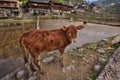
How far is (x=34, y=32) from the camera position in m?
6.83

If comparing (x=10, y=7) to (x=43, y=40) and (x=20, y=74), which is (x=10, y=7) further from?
(x=43, y=40)

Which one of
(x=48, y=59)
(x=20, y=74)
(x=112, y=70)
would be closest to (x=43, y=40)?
(x=48, y=59)

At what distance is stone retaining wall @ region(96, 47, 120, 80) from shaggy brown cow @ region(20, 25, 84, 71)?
165 cm

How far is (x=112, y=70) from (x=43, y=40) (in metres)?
2.97

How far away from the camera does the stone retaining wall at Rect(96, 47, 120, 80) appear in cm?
641

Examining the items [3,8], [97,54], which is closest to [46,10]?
[3,8]

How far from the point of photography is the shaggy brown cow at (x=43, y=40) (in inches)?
258

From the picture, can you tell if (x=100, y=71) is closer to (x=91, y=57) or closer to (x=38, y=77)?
(x=91, y=57)

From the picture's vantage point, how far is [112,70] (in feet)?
23.0

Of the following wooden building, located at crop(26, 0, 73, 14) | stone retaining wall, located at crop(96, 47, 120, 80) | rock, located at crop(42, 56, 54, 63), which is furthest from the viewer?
wooden building, located at crop(26, 0, 73, 14)

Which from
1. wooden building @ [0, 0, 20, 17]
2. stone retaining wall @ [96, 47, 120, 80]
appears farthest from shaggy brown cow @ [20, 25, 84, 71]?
wooden building @ [0, 0, 20, 17]

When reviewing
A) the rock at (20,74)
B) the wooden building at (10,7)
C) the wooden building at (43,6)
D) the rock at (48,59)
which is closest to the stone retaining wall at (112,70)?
the rock at (48,59)

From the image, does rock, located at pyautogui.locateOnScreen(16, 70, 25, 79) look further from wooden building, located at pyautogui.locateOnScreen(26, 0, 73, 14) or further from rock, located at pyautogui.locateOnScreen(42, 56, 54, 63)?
wooden building, located at pyautogui.locateOnScreen(26, 0, 73, 14)

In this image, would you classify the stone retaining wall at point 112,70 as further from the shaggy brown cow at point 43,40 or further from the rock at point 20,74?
the rock at point 20,74
